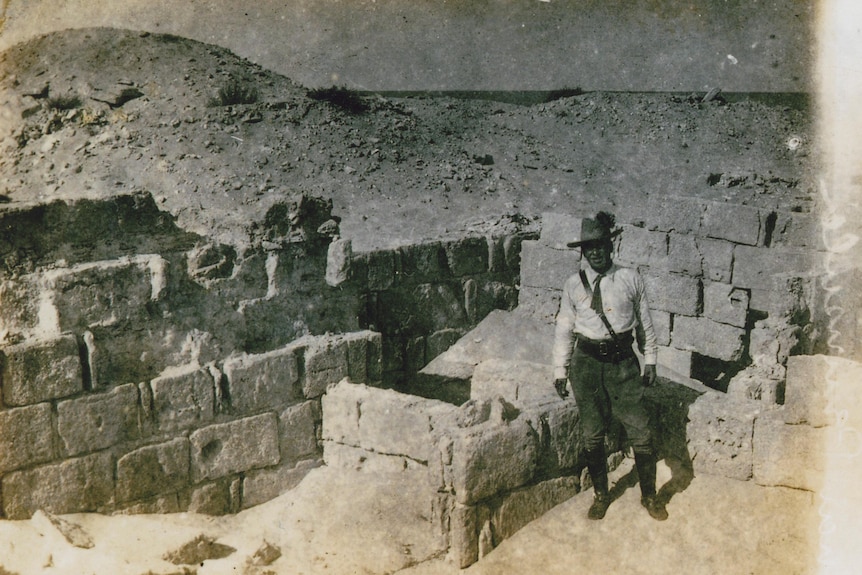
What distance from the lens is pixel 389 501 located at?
5.43 metres

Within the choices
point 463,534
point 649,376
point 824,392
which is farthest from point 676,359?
point 463,534

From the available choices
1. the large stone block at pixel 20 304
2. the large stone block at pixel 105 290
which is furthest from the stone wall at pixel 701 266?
the large stone block at pixel 20 304

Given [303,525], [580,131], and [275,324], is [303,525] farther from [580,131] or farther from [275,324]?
[580,131]

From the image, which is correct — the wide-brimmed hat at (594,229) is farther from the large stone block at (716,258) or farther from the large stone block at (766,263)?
the large stone block at (716,258)

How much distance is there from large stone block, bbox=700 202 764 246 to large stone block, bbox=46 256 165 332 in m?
5.71

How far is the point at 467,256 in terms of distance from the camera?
8797 millimetres

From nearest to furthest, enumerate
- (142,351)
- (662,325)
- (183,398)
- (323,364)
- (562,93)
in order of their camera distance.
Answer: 1. (142,351)
2. (183,398)
3. (323,364)
4. (662,325)
5. (562,93)

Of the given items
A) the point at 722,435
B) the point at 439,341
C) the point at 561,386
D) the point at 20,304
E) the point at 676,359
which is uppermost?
the point at 20,304

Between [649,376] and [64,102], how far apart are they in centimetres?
1757

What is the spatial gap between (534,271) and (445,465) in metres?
4.46

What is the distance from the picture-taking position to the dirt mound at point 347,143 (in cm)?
1712

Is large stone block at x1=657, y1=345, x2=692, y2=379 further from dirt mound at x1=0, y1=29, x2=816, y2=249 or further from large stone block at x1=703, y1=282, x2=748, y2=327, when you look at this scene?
dirt mound at x1=0, y1=29, x2=816, y2=249

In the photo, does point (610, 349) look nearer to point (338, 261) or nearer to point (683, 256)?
point (338, 261)

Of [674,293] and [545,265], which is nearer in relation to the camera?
[674,293]
